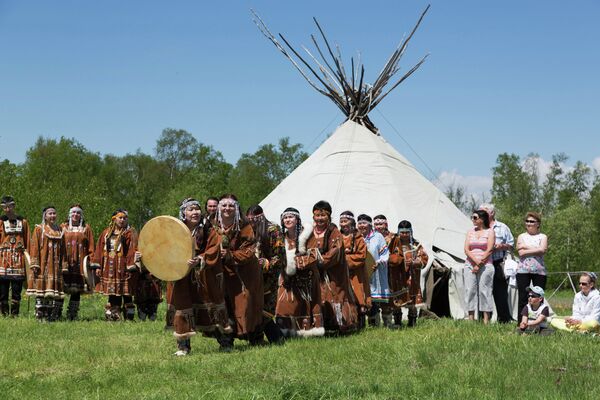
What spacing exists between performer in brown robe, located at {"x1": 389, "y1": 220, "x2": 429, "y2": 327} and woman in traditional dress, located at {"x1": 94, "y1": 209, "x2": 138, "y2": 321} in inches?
149

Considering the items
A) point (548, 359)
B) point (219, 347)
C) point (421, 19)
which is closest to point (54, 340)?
point (219, 347)

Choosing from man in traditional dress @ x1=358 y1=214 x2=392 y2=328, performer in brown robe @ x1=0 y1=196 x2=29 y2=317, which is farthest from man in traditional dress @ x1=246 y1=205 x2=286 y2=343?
performer in brown robe @ x1=0 y1=196 x2=29 y2=317

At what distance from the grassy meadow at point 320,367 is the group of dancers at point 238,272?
358mm

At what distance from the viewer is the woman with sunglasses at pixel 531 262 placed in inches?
377

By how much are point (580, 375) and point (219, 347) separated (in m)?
3.41

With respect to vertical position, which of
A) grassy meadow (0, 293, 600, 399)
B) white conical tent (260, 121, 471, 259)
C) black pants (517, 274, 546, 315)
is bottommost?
grassy meadow (0, 293, 600, 399)

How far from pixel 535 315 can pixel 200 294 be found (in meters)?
3.46

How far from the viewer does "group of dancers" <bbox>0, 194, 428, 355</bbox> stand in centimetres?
772

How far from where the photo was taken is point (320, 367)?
22.0 ft

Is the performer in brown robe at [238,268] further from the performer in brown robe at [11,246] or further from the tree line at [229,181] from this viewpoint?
the tree line at [229,181]

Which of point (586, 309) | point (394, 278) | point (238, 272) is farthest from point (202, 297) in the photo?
point (586, 309)

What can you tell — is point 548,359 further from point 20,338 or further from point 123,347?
point 20,338

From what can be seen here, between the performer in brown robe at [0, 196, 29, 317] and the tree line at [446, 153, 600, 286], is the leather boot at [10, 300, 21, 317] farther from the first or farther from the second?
the tree line at [446, 153, 600, 286]

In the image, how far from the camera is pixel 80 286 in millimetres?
11961
